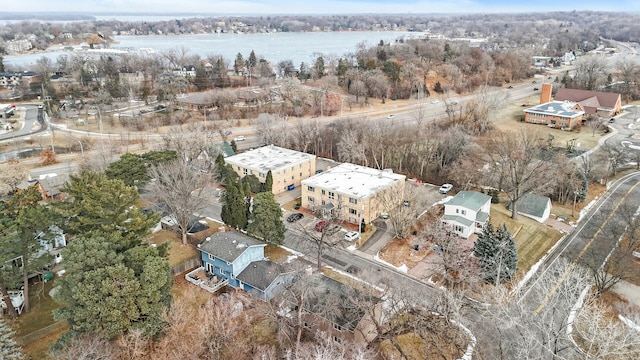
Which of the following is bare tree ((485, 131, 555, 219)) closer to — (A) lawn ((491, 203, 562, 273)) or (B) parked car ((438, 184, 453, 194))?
(A) lawn ((491, 203, 562, 273))

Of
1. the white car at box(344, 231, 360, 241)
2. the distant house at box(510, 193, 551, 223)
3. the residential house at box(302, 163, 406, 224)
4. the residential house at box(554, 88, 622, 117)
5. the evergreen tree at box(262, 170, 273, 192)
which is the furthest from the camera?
the residential house at box(554, 88, 622, 117)

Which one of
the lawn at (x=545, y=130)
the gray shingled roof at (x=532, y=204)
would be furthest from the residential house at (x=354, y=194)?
the lawn at (x=545, y=130)

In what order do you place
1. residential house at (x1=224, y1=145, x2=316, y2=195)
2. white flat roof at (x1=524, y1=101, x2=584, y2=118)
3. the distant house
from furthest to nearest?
white flat roof at (x1=524, y1=101, x2=584, y2=118) → residential house at (x1=224, y1=145, x2=316, y2=195) → the distant house

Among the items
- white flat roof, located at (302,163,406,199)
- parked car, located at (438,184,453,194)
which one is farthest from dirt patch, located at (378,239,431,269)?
parked car, located at (438,184,453,194)

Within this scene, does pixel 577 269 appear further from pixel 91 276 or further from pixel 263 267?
pixel 91 276

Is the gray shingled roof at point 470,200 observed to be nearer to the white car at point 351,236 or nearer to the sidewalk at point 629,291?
the white car at point 351,236

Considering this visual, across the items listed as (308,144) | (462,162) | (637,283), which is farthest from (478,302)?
(308,144)

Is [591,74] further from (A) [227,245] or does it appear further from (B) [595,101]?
(A) [227,245]
